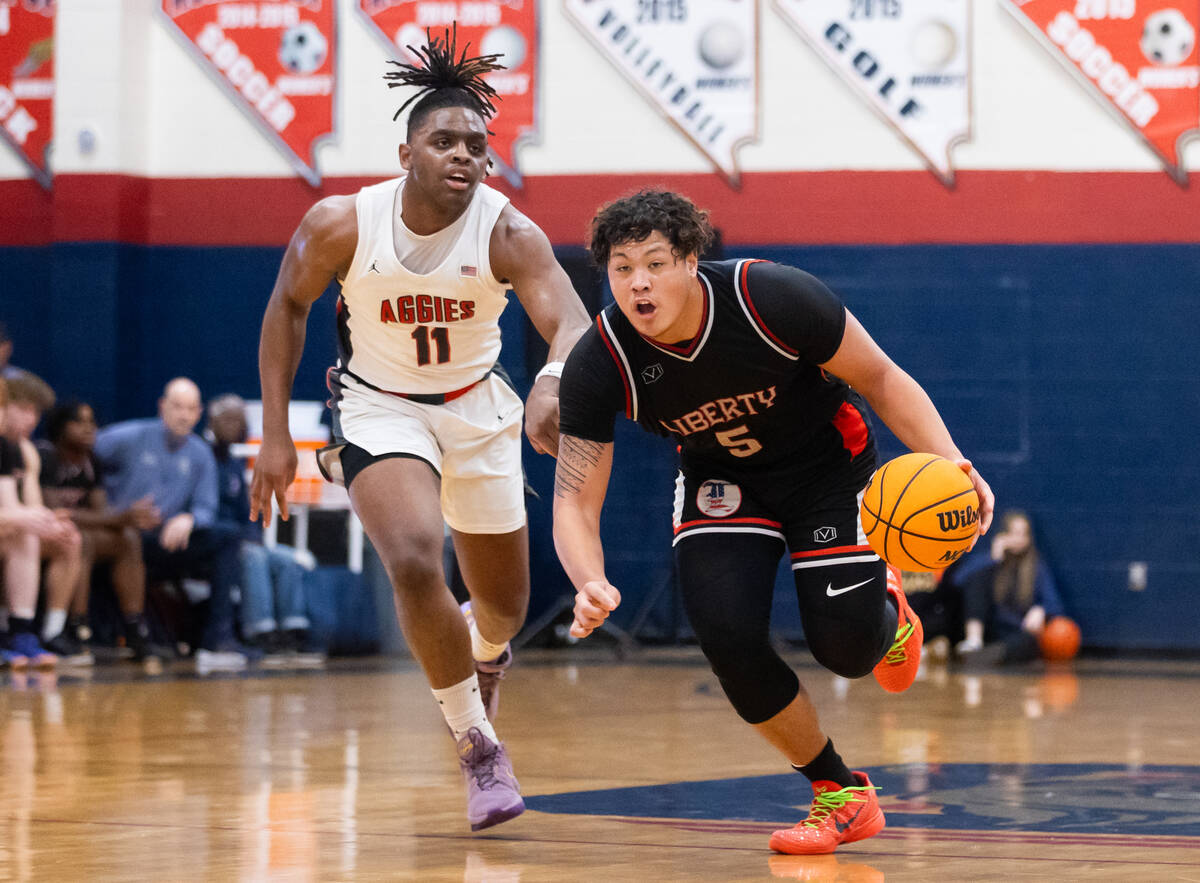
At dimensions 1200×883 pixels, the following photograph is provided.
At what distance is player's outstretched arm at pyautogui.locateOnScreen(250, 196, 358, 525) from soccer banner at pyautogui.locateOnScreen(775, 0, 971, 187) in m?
7.39

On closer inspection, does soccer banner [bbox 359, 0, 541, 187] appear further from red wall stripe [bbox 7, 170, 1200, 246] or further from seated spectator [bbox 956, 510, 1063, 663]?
seated spectator [bbox 956, 510, 1063, 663]

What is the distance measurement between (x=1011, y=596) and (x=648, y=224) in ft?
25.2

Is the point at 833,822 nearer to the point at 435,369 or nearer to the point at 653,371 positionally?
the point at 653,371

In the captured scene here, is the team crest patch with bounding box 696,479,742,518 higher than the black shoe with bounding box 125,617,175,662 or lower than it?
higher

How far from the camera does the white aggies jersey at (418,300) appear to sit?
4.76 metres

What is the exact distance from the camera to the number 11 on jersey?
15.8ft

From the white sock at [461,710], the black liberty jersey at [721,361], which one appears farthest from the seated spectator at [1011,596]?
the black liberty jersey at [721,361]

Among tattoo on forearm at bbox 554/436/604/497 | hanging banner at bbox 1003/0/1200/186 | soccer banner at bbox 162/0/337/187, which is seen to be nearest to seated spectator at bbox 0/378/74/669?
soccer banner at bbox 162/0/337/187

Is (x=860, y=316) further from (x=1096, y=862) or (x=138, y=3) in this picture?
(x=1096, y=862)

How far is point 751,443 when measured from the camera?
4.24 metres

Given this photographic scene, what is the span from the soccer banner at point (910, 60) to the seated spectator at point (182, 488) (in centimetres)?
489

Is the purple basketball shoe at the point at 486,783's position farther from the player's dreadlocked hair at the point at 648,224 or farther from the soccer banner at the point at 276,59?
the soccer banner at the point at 276,59

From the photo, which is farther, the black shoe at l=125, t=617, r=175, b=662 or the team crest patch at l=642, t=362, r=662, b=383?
the black shoe at l=125, t=617, r=175, b=662

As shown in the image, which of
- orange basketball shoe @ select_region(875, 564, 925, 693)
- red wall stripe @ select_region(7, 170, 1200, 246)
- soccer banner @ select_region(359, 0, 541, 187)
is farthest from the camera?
soccer banner @ select_region(359, 0, 541, 187)
